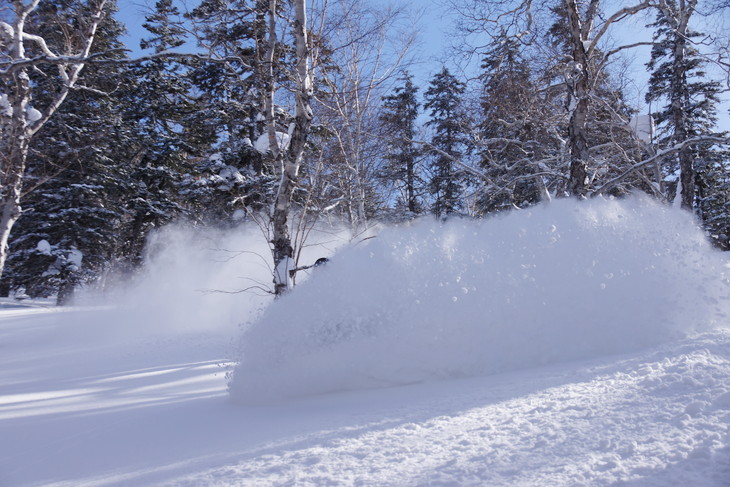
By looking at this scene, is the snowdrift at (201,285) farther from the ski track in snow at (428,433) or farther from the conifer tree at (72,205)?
the ski track in snow at (428,433)

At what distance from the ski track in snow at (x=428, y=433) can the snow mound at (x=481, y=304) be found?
24 centimetres

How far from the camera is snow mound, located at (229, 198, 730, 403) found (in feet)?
10.9

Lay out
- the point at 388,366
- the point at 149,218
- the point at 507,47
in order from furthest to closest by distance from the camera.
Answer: the point at 149,218 → the point at 507,47 → the point at 388,366

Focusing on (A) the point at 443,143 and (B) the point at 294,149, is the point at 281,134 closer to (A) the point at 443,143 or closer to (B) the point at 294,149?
(B) the point at 294,149

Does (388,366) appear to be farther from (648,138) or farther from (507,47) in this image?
(648,138)

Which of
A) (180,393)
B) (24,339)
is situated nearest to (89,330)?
(24,339)

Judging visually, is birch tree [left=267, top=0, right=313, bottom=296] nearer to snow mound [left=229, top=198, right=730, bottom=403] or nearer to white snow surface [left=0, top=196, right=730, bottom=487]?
white snow surface [left=0, top=196, right=730, bottom=487]

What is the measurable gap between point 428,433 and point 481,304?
1743mm

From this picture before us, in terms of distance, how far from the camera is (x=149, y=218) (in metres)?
18.5

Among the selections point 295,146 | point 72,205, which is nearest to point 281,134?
point 295,146

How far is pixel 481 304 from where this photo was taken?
358 cm

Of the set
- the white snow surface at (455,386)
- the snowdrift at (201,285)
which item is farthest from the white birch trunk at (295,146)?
the snowdrift at (201,285)

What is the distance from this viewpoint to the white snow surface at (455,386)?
5.68 feet

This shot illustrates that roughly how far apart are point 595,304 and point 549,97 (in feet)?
20.2
